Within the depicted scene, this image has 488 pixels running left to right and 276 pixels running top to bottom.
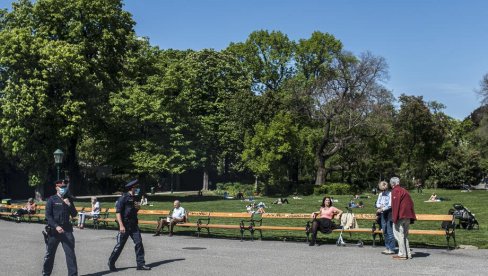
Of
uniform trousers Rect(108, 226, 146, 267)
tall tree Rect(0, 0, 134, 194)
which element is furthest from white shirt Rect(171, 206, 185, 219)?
tall tree Rect(0, 0, 134, 194)

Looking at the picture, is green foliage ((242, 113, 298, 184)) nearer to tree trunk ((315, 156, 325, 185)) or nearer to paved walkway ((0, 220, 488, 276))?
tree trunk ((315, 156, 325, 185))

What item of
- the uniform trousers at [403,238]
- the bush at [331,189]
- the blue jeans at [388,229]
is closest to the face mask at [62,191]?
the uniform trousers at [403,238]

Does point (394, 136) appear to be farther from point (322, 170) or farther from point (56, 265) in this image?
point (56, 265)

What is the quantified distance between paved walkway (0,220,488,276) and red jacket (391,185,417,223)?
0.94m

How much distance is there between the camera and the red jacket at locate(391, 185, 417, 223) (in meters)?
12.7

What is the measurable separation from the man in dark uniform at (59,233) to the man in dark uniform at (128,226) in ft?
4.14

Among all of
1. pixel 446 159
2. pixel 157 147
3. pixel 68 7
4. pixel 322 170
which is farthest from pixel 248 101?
pixel 446 159

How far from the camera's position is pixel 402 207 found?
41.7ft

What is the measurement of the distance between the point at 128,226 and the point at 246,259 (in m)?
2.87

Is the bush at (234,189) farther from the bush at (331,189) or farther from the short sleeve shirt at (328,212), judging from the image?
the short sleeve shirt at (328,212)

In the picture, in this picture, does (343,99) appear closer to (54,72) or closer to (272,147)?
(272,147)

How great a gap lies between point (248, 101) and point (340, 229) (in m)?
43.2

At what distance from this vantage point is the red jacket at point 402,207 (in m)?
12.7

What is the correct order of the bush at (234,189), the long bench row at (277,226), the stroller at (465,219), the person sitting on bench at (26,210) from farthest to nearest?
the bush at (234,189) → the person sitting on bench at (26,210) → the stroller at (465,219) → the long bench row at (277,226)
